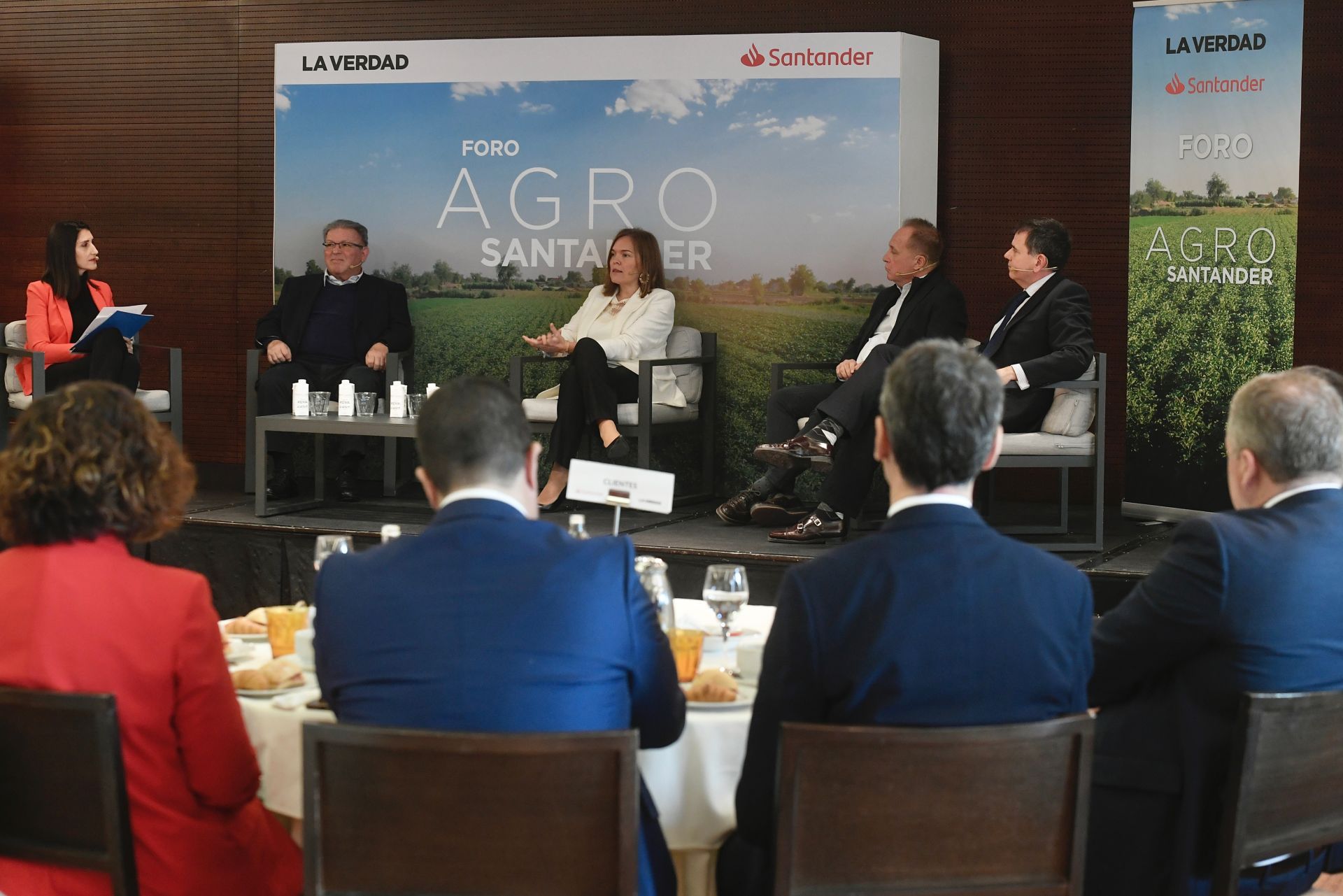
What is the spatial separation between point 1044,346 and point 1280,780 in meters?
3.38

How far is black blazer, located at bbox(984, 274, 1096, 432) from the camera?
5.05 m

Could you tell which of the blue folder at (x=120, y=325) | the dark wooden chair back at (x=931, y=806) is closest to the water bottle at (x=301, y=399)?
the blue folder at (x=120, y=325)

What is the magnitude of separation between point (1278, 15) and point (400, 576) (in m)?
4.92

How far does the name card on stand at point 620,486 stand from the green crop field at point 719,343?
3618mm

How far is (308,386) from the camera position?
641cm

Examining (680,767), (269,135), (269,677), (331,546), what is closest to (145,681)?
(269,677)

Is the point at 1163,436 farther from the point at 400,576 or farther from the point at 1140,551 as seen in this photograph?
the point at 400,576

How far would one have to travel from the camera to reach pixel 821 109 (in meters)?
6.22

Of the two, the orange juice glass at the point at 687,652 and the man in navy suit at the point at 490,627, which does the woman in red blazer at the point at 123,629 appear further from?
the orange juice glass at the point at 687,652

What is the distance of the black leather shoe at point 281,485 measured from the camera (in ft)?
20.7

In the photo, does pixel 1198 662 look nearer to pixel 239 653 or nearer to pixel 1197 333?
pixel 239 653

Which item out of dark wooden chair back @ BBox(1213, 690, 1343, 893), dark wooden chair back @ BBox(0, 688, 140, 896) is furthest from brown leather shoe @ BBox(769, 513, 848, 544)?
dark wooden chair back @ BBox(0, 688, 140, 896)

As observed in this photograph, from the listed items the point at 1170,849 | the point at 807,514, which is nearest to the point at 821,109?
the point at 807,514

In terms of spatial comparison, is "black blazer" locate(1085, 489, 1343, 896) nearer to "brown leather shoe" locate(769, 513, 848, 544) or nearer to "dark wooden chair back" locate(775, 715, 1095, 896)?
"dark wooden chair back" locate(775, 715, 1095, 896)
